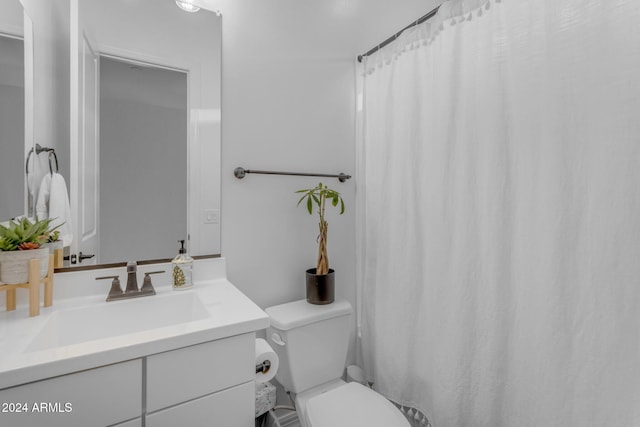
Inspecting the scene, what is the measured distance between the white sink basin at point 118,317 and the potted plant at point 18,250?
166 mm

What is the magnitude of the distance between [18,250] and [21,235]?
1.8 inches

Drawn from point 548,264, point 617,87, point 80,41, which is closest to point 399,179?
point 548,264

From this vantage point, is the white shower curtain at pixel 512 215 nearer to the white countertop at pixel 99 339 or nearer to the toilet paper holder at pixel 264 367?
the toilet paper holder at pixel 264 367

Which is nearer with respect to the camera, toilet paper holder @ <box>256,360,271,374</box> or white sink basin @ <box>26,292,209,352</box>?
white sink basin @ <box>26,292,209,352</box>

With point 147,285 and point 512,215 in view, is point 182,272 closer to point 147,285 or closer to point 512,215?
point 147,285

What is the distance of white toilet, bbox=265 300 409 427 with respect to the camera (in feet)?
3.86

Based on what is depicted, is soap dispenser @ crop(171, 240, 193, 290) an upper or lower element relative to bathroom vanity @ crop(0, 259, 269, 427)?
upper

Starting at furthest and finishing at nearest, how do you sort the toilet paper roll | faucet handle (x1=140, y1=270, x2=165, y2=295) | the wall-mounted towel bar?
1. the wall-mounted towel bar
2. faucet handle (x1=140, y1=270, x2=165, y2=295)
3. the toilet paper roll

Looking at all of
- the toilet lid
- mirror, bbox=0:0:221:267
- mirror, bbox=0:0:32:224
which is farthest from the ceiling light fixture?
the toilet lid

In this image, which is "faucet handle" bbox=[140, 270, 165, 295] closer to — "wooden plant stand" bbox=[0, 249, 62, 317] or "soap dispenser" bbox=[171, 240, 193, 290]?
"soap dispenser" bbox=[171, 240, 193, 290]

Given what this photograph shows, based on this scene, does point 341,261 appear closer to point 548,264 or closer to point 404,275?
point 404,275

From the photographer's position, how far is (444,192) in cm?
134

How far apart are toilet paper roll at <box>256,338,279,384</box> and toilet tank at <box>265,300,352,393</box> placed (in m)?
0.23

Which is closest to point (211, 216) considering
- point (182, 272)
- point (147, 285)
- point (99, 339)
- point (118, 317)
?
point (182, 272)
